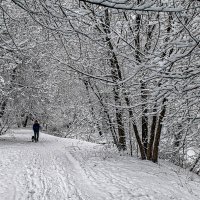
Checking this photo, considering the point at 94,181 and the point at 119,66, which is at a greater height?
the point at 119,66

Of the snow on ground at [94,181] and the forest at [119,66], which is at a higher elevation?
the forest at [119,66]

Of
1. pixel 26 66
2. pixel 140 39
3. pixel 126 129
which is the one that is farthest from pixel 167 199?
pixel 26 66

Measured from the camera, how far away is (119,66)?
483 inches

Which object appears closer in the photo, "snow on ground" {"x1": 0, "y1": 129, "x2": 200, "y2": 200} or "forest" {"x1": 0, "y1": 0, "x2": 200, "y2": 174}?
"forest" {"x1": 0, "y1": 0, "x2": 200, "y2": 174}

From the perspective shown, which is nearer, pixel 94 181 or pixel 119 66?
pixel 94 181

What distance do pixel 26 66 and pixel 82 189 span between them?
16299 mm

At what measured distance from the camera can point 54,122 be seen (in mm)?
45812

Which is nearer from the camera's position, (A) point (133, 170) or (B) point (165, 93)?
(B) point (165, 93)

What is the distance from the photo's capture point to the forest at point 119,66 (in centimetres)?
585

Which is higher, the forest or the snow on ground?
the forest

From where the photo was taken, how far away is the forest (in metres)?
5.85

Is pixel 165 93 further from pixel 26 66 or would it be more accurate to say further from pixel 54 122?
pixel 54 122

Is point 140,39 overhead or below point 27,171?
overhead

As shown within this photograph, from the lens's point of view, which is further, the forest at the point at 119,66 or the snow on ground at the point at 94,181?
the snow on ground at the point at 94,181
